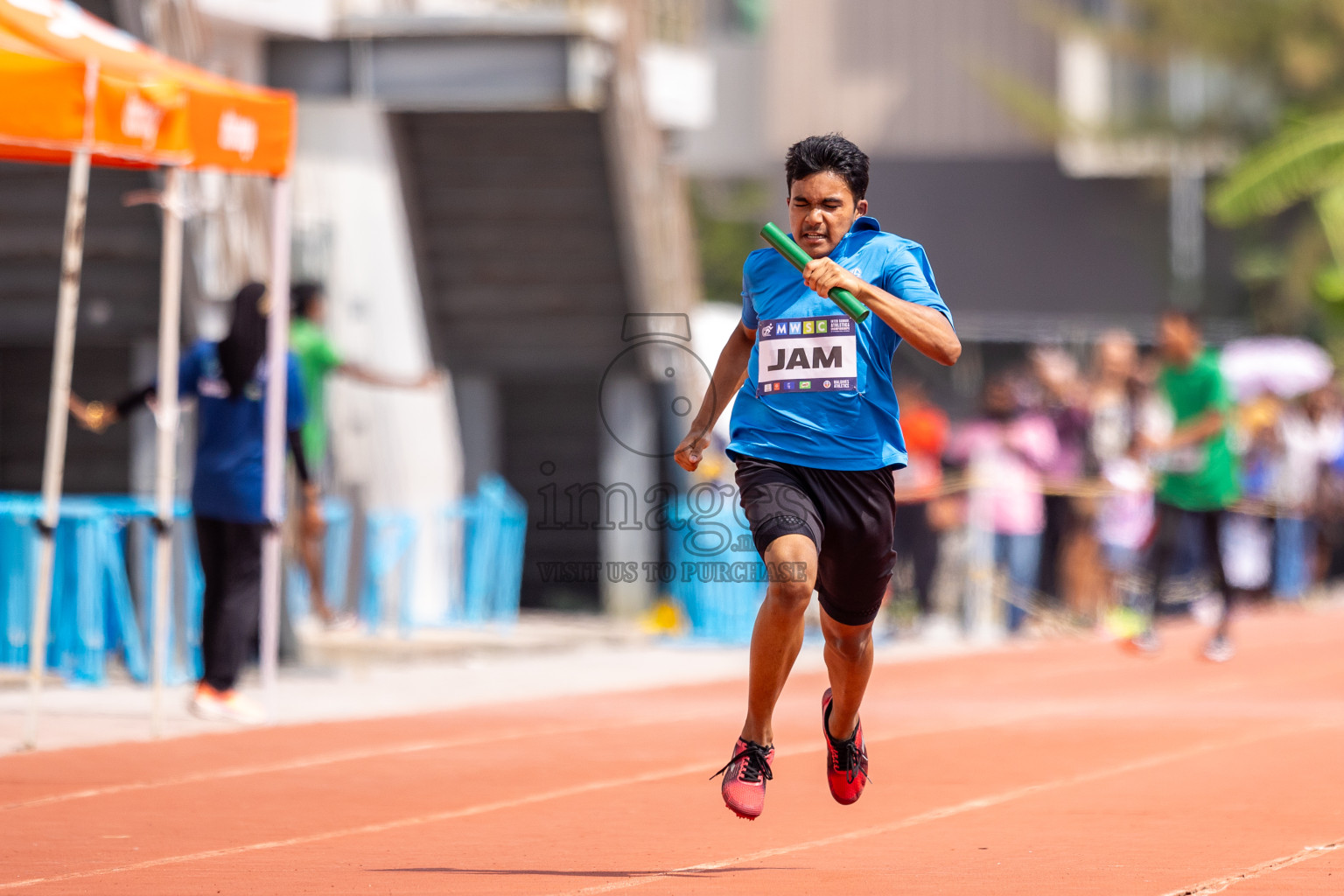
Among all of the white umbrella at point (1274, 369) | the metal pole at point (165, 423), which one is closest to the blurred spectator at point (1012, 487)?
the white umbrella at point (1274, 369)

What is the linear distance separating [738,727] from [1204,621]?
854cm

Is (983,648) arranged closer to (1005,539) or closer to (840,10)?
(1005,539)

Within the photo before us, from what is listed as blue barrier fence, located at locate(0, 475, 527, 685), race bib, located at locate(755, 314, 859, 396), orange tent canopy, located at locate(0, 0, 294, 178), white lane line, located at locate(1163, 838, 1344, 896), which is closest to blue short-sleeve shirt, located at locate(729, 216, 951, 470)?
race bib, located at locate(755, 314, 859, 396)

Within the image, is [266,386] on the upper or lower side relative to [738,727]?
upper

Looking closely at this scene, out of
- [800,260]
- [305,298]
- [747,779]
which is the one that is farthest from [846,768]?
[305,298]

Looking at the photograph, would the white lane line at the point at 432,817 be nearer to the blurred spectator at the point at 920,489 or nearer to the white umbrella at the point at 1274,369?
the blurred spectator at the point at 920,489

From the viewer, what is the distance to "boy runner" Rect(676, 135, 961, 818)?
6348mm

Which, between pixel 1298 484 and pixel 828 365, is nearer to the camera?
pixel 828 365

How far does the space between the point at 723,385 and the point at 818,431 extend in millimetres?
470

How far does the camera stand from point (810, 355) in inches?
253

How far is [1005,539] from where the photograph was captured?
1667 centimetres

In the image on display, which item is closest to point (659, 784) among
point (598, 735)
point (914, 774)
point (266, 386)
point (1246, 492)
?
point (914, 774)

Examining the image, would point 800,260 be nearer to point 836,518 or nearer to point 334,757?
point 836,518

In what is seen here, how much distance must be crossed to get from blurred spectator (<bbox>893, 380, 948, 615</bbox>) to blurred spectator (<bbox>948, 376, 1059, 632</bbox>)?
30 centimetres
